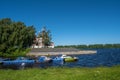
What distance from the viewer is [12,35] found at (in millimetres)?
111812

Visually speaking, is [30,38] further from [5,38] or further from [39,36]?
[39,36]

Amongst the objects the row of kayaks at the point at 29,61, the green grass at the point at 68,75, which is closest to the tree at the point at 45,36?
the row of kayaks at the point at 29,61

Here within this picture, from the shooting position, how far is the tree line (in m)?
110

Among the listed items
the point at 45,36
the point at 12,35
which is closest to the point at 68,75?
the point at 12,35

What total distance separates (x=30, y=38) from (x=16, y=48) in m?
11.3

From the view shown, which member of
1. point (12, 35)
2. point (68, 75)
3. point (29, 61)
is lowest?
point (68, 75)

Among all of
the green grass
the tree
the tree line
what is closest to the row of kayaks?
the green grass

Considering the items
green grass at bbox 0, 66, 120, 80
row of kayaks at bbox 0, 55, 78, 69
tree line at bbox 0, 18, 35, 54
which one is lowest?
green grass at bbox 0, 66, 120, 80

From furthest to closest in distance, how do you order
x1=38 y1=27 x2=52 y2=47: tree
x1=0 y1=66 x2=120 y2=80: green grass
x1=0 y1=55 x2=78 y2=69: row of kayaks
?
x1=38 y1=27 x2=52 y2=47: tree → x1=0 y1=55 x2=78 y2=69: row of kayaks → x1=0 y1=66 x2=120 y2=80: green grass

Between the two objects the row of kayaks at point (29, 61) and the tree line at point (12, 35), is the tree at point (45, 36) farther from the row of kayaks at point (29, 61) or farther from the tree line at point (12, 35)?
the row of kayaks at point (29, 61)

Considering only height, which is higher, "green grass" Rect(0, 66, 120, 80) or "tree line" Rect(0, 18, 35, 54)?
"tree line" Rect(0, 18, 35, 54)

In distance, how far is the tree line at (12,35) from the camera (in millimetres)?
110000

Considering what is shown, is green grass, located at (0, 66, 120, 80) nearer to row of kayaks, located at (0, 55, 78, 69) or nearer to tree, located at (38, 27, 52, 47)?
row of kayaks, located at (0, 55, 78, 69)

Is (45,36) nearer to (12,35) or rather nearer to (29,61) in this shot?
(12,35)
